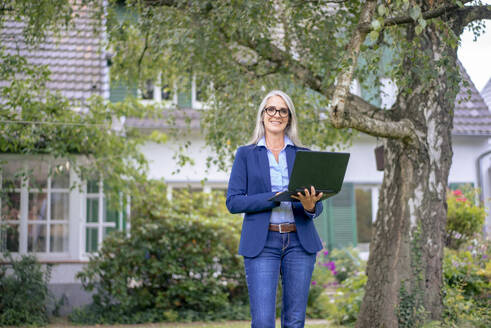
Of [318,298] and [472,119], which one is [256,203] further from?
[472,119]

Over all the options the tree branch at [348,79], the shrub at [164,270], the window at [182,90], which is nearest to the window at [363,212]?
the window at [182,90]

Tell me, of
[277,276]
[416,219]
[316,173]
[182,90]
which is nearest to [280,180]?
[316,173]

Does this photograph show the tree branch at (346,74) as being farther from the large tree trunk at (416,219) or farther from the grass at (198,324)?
the grass at (198,324)

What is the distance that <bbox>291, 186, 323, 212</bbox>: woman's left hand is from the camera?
3.10 meters

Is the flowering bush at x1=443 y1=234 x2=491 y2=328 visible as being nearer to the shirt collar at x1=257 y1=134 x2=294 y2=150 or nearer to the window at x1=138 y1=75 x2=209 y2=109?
the shirt collar at x1=257 y1=134 x2=294 y2=150

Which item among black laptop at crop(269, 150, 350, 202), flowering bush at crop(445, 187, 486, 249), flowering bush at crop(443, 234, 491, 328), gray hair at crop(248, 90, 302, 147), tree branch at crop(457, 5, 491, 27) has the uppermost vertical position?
tree branch at crop(457, 5, 491, 27)

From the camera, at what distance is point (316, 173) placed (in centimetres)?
308

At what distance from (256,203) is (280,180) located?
26 cm

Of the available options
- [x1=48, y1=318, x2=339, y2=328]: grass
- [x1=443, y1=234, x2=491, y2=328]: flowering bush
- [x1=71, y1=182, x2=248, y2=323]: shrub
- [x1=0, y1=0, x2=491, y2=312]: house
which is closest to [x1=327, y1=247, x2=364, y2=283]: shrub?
[x1=0, y1=0, x2=491, y2=312]: house

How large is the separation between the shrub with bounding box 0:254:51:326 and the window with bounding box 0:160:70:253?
1672 millimetres

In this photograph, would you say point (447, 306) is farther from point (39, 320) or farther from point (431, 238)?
point (39, 320)

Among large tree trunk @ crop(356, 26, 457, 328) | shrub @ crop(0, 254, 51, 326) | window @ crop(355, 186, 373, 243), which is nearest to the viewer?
large tree trunk @ crop(356, 26, 457, 328)

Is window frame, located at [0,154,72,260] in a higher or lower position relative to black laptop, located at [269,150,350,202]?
lower

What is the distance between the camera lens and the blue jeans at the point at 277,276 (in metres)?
3.22
